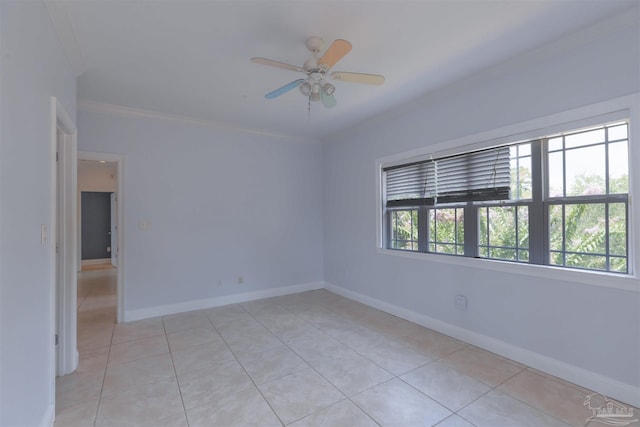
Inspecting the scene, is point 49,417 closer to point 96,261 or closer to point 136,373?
point 136,373

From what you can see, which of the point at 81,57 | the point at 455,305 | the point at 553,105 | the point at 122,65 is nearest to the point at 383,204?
the point at 455,305

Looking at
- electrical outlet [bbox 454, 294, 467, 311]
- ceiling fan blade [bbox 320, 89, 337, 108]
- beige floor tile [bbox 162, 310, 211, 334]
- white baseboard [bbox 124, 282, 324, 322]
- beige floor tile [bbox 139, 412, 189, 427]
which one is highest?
ceiling fan blade [bbox 320, 89, 337, 108]

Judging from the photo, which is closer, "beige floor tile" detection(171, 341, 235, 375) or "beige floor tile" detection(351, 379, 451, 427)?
"beige floor tile" detection(351, 379, 451, 427)

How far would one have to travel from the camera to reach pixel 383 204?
416cm

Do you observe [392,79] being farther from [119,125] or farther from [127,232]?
[127,232]

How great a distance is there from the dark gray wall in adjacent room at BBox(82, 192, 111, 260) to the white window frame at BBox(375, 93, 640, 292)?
8.96 metres

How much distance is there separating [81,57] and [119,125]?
132 cm

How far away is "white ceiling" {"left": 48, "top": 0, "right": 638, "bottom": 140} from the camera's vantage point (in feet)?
6.39

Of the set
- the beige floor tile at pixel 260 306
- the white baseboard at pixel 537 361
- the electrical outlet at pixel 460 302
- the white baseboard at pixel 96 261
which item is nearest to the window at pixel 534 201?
the electrical outlet at pixel 460 302

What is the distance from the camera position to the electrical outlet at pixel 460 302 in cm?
302

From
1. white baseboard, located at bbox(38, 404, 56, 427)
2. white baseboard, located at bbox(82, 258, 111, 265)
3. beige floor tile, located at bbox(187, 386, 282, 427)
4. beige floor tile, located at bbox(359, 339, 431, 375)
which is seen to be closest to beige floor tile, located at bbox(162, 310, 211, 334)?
white baseboard, located at bbox(38, 404, 56, 427)

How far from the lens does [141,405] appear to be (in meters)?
2.06

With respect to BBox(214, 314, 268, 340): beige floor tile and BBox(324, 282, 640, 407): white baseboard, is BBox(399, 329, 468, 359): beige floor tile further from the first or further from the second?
BBox(214, 314, 268, 340): beige floor tile

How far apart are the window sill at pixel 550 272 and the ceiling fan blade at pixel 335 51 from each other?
7.66 feet
